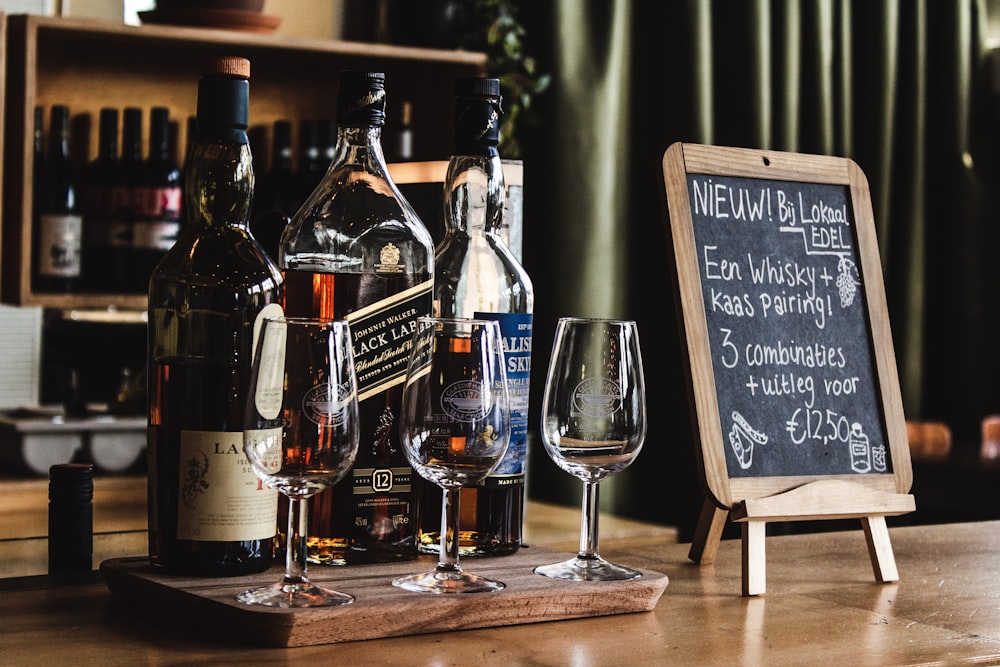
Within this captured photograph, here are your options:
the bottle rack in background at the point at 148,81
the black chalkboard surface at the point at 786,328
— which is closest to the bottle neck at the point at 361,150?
the black chalkboard surface at the point at 786,328

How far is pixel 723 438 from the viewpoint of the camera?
3.84ft

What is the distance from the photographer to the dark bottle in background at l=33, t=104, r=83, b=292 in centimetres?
238

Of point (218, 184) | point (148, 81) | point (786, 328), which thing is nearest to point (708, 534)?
point (786, 328)

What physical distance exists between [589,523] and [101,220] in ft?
5.59

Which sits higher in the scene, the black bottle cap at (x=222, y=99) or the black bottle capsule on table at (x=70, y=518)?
the black bottle cap at (x=222, y=99)

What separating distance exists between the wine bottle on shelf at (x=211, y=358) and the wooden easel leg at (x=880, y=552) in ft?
1.84

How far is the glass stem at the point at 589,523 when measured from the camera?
101cm

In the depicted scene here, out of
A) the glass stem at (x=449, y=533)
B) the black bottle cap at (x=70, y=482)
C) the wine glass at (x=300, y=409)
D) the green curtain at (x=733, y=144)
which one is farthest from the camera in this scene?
the green curtain at (x=733, y=144)

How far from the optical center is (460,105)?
3.47 feet

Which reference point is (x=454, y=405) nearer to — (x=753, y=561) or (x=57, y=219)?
(x=753, y=561)

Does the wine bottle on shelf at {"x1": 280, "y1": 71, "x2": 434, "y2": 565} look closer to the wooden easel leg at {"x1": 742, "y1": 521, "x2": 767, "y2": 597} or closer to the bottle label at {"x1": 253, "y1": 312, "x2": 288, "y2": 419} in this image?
the bottle label at {"x1": 253, "y1": 312, "x2": 288, "y2": 419}

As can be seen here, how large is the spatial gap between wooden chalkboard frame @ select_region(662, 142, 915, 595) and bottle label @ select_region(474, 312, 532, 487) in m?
0.18

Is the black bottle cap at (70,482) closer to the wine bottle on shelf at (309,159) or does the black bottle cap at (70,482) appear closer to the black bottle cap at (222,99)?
the black bottle cap at (222,99)

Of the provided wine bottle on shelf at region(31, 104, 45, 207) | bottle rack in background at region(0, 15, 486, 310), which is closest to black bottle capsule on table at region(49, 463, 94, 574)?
bottle rack in background at region(0, 15, 486, 310)
